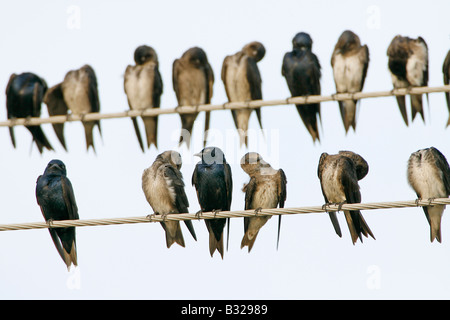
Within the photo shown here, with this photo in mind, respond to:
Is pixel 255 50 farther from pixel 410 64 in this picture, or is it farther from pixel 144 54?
pixel 410 64

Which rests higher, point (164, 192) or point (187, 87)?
point (187, 87)

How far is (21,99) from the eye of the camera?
13945mm

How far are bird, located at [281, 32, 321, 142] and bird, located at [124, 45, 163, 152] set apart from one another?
1.45 metres

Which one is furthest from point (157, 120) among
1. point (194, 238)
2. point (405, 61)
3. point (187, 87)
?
point (405, 61)

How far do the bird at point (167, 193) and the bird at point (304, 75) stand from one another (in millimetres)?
1505

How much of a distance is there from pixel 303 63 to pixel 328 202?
1.58 m

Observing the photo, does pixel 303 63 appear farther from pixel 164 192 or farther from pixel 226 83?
pixel 164 192

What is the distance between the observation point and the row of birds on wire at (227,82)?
13578 millimetres

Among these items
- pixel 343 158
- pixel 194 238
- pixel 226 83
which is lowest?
pixel 194 238

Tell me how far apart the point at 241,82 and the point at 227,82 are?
165mm

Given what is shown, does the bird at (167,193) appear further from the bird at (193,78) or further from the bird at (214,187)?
the bird at (193,78)

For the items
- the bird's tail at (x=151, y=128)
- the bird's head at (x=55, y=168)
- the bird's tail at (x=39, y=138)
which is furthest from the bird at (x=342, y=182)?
the bird's tail at (x=39, y=138)

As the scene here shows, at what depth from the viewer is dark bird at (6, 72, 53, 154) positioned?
545 inches

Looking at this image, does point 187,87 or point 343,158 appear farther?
point 187,87
